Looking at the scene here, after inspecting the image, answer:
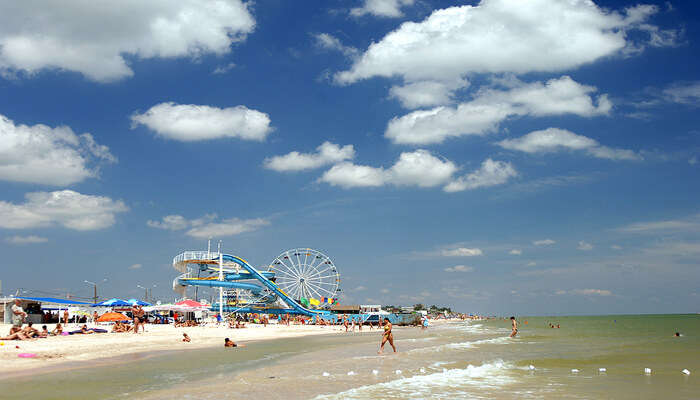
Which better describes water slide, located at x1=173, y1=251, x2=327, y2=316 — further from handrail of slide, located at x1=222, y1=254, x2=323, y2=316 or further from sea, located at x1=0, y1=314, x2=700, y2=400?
sea, located at x1=0, y1=314, x2=700, y2=400

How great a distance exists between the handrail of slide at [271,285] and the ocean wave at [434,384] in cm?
4756

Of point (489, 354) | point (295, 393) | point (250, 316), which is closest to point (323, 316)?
point (250, 316)

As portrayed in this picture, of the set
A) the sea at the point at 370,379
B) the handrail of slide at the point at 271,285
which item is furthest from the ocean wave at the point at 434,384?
the handrail of slide at the point at 271,285

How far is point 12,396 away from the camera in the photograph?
1162 centimetres

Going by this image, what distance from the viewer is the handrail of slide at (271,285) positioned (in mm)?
61125

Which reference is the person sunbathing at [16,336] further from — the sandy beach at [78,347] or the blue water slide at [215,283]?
the blue water slide at [215,283]

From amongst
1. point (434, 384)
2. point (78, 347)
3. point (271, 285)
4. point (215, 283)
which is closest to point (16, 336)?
point (78, 347)

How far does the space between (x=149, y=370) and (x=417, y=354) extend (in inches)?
438

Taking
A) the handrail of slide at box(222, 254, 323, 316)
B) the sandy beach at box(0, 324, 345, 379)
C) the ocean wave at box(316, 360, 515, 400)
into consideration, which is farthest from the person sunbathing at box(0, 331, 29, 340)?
the handrail of slide at box(222, 254, 323, 316)

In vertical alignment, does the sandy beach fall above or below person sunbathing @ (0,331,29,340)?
below

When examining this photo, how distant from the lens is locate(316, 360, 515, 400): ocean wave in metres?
11.8

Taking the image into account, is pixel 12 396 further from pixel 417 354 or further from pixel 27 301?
pixel 27 301

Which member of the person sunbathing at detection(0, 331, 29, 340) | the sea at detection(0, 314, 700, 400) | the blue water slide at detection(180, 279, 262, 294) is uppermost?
the blue water slide at detection(180, 279, 262, 294)

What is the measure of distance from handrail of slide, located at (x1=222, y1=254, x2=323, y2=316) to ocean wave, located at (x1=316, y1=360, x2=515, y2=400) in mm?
47562
